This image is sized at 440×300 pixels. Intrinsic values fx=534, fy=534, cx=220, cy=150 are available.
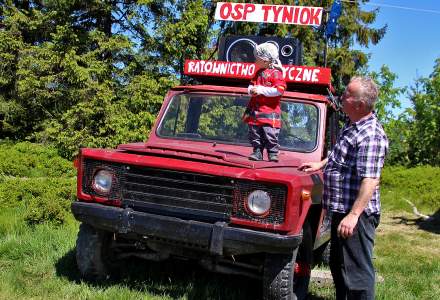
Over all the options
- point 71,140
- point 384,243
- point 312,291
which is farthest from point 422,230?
point 71,140

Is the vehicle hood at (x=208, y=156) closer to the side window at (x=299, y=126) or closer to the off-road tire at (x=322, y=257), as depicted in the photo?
the side window at (x=299, y=126)

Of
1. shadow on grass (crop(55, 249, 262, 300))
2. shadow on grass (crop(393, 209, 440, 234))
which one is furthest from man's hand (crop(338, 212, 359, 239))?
shadow on grass (crop(393, 209, 440, 234))

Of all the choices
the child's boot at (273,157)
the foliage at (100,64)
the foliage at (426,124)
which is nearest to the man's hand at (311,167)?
the child's boot at (273,157)

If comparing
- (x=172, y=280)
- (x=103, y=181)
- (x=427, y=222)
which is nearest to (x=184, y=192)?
(x=103, y=181)

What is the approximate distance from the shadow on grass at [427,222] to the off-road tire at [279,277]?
6.60m

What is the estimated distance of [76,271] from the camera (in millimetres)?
4809

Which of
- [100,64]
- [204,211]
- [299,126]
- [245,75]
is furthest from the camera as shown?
[100,64]

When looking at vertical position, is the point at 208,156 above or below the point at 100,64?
below

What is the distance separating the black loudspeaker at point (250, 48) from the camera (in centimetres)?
668

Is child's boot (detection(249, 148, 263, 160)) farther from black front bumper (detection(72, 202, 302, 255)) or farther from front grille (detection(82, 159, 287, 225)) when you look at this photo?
black front bumper (detection(72, 202, 302, 255))

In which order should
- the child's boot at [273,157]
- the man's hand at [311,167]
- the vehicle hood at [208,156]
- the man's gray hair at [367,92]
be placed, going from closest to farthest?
1. the man's gray hair at [367,92]
2. the vehicle hood at [208,156]
3. the man's hand at [311,167]
4. the child's boot at [273,157]

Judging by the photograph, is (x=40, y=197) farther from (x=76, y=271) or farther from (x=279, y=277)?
(x=279, y=277)

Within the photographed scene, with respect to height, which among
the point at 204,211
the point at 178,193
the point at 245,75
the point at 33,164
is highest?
the point at 245,75

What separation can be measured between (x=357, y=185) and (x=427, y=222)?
25.2ft
